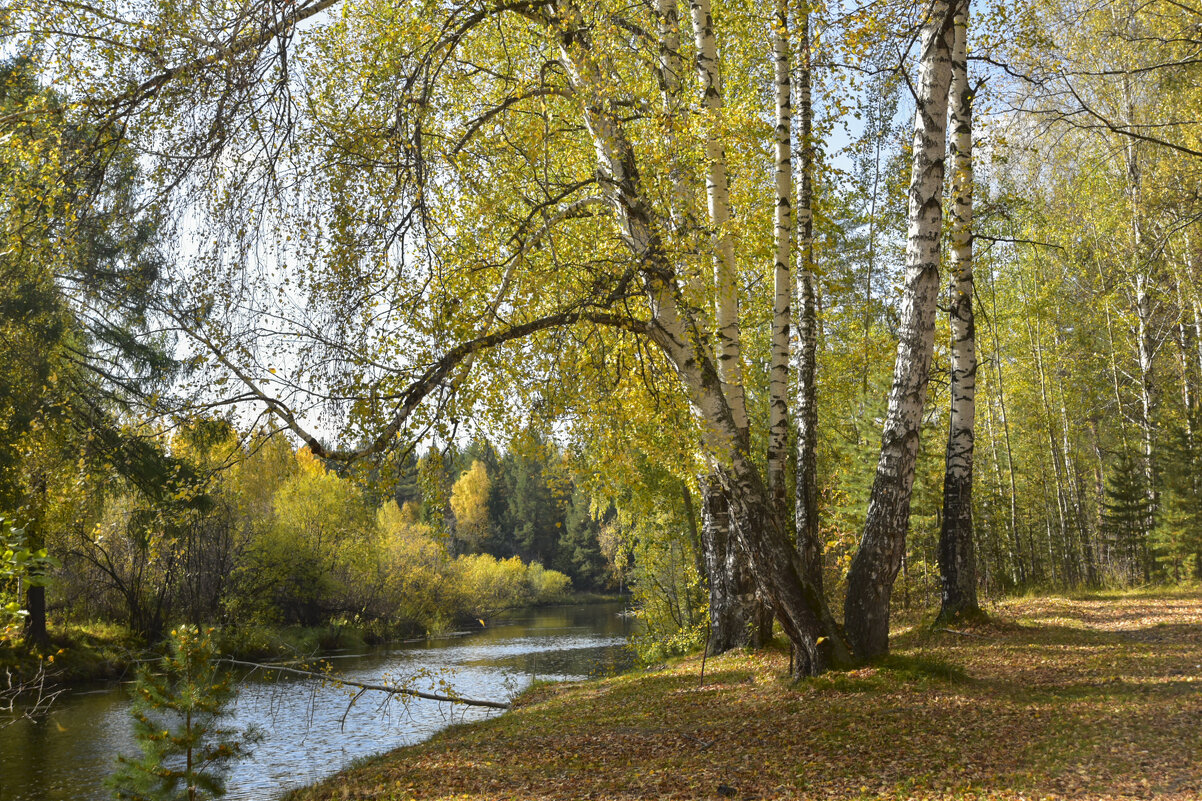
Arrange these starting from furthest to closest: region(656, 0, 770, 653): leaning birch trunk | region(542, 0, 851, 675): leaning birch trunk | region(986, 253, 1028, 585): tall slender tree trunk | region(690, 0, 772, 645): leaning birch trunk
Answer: region(986, 253, 1028, 585): tall slender tree trunk → region(656, 0, 770, 653): leaning birch trunk → region(690, 0, 772, 645): leaning birch trunk → region(542, 0, 851, 675): leaning birch trunk

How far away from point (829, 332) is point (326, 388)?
15.2m

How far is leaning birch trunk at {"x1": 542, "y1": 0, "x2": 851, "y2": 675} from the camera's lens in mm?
6297

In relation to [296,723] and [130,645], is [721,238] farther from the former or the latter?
[130,645]

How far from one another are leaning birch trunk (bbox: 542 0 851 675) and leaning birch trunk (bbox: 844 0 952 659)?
51 centimetres

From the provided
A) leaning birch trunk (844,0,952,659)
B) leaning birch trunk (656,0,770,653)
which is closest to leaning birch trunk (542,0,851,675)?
leaning birch trunk (844,0,952,659)

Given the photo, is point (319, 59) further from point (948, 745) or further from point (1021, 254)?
point (1021, 254)

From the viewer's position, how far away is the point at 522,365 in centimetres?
629

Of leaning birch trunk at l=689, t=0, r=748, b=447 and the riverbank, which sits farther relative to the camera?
the riverbank

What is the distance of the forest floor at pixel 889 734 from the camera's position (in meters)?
4.22

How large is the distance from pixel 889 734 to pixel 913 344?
3160mm

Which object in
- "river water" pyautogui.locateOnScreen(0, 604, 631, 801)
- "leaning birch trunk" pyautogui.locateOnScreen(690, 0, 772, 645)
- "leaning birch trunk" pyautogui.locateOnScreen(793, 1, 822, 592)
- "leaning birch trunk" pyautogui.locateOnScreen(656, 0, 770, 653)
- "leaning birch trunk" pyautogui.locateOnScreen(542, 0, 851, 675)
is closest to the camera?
"leaning birch trunk" pyautogui.locateOnScreen(542, 0, 851, 675)

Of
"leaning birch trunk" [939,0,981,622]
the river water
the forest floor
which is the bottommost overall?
the river water

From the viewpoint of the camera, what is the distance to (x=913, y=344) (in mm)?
6398

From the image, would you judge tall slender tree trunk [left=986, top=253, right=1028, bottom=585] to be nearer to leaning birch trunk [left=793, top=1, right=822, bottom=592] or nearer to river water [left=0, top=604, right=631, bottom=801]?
leaning birch trunk [left=793, top=1, right=822, bottom=592]
